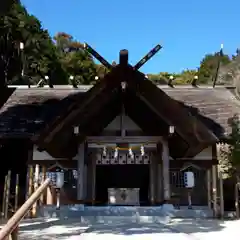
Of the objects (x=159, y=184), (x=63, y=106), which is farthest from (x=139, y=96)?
(x=63, y=106)

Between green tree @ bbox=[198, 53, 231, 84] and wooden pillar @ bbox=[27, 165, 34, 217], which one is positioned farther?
green tree @ bbox=[198, 53, 231, 84]

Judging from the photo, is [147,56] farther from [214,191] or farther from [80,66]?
[80,66]

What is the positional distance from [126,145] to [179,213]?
117 inches

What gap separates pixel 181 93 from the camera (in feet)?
55.7

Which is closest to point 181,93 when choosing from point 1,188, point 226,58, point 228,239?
point 1,188

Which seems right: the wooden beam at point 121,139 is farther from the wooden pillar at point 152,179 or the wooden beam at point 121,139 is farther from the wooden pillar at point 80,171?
the wooden pillar at point 152,179

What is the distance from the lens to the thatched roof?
13.6 meters

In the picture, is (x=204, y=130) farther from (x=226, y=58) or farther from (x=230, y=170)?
(x=226, y=58)

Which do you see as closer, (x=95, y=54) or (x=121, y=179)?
(x=95, y=54)

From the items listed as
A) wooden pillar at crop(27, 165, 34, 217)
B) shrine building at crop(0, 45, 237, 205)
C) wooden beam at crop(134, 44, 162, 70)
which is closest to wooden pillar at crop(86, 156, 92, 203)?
shrine building at crop(0, 45, 237, 205)

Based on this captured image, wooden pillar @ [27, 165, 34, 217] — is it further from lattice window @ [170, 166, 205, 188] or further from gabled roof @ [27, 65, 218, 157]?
lattice window @ [170, 166, 205, 188]

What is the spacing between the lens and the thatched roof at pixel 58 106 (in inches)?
536

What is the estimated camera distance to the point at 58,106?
15141mm

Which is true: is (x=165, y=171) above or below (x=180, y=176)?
above
